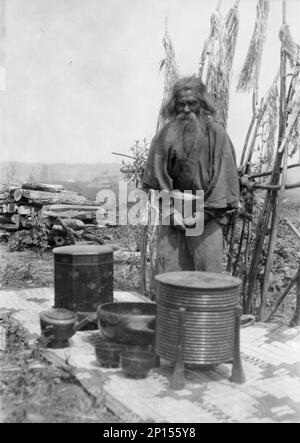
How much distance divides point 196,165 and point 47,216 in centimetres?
750

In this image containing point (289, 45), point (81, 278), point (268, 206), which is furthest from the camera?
point (268, 206)

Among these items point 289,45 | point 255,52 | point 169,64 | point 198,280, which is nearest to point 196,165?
point 198,280

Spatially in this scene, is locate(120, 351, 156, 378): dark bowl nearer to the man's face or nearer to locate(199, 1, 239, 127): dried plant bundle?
the man's face

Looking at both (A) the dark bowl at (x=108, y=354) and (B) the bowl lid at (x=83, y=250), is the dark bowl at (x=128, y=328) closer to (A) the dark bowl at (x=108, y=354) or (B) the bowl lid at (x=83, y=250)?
(A) the dark bowl at (x=108, y=354)

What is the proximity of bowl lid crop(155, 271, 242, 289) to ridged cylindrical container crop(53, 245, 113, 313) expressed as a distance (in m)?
1.35

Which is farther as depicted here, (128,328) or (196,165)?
(196,165)

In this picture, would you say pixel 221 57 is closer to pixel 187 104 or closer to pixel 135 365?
pixel 187 104

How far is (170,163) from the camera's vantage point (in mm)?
4984

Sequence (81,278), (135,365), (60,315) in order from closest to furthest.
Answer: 1. (135,365)
2. (60,315)
3. (81,278)

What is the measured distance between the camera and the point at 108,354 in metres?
4.23

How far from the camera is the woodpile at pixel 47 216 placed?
11773 millimetres

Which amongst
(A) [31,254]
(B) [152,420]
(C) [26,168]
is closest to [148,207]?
(B) [152,420]

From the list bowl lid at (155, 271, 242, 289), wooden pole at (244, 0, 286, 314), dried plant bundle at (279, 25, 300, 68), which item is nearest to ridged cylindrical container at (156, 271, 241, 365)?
bowl lid at (155, 271, 242, 289)

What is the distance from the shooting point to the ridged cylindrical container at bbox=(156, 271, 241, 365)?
12.7ft
